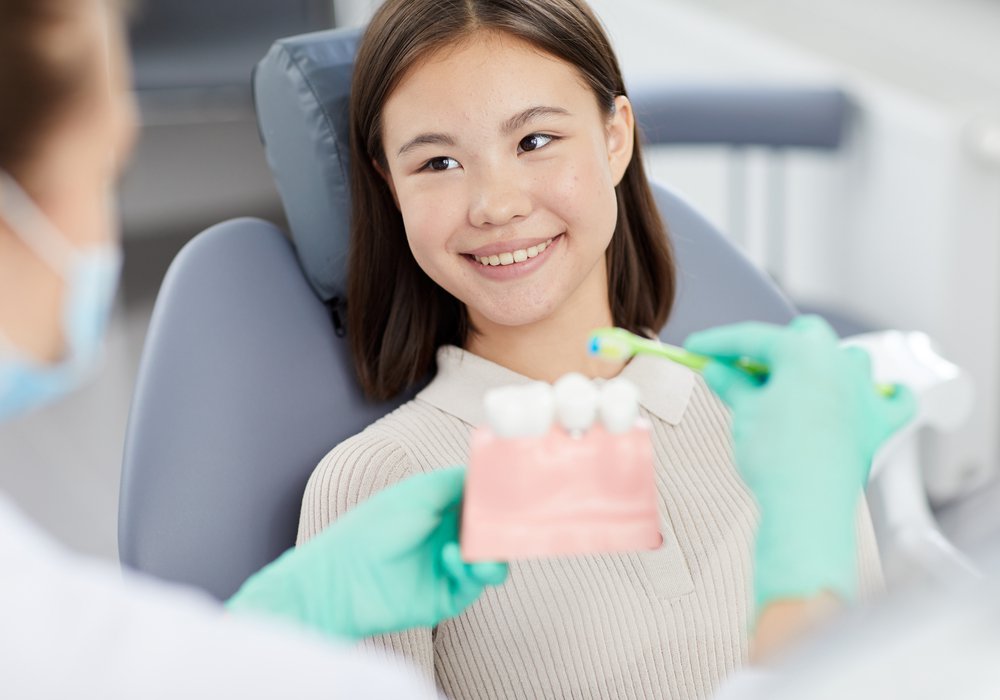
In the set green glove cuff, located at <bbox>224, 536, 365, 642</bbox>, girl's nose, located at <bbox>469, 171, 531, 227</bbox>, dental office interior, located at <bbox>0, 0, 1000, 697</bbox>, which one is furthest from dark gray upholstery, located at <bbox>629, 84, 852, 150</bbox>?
green glove cuff, located at <bbox>224, 536, 365, 642</bbox>

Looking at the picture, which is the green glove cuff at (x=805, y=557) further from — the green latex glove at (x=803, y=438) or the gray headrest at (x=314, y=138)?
the gray headrest at (x=314, y=138)

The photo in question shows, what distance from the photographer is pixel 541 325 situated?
1164mm

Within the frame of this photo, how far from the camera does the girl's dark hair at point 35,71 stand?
0.45 metres

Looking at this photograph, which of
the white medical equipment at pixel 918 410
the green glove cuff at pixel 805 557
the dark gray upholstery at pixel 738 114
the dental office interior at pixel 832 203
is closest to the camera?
the green glove cuff at pixel 805 557

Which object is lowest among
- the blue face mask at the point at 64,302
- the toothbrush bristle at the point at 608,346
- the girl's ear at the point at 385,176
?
the girl's ear at the point at 385,176

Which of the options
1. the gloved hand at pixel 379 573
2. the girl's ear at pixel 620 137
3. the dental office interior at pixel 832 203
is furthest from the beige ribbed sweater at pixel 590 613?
the girl's ear at pixel 620 137

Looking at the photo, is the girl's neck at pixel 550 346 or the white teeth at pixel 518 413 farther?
the girl's neck at pixel 550 346

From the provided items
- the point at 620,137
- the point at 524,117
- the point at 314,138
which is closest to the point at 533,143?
the point at 524,117

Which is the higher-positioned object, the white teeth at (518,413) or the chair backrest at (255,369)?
the white teeth at (518,413)

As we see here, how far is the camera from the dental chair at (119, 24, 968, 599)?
3.32ft

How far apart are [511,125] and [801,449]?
456mm

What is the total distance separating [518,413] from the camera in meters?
0.76

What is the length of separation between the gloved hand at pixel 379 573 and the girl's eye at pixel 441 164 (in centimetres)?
35

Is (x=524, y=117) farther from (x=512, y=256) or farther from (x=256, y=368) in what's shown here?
(x=256, y=368)
